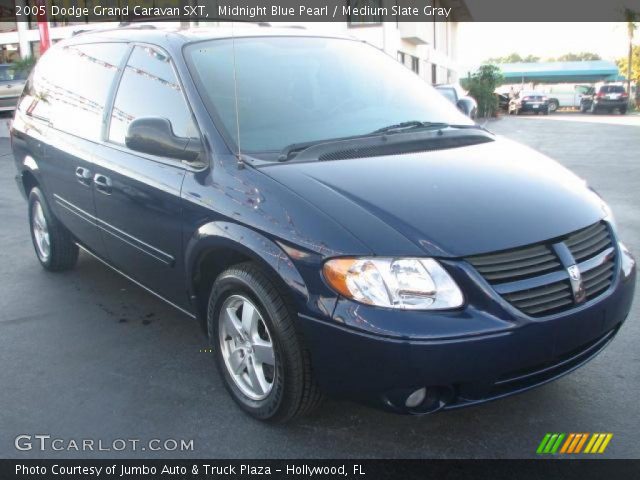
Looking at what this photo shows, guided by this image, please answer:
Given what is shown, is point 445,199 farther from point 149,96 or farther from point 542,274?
point 149,96

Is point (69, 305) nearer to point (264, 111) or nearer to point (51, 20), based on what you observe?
point (264, 111)

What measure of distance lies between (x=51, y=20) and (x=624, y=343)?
31.8m

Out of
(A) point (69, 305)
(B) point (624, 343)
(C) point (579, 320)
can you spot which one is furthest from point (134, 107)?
(B) point (624, 343)

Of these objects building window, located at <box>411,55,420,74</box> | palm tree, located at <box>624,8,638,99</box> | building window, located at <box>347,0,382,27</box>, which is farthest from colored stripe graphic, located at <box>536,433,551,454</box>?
palm tree, located at <box>624,8,638,99</box>

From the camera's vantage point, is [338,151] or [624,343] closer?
[338,151]

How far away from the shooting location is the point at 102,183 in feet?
12.6

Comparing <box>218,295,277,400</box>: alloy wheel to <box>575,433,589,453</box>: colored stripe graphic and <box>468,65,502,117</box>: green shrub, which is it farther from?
<box>468,65,502,117</box>: green shrub

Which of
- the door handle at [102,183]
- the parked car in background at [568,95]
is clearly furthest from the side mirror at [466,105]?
the parked car in background at [568,95]

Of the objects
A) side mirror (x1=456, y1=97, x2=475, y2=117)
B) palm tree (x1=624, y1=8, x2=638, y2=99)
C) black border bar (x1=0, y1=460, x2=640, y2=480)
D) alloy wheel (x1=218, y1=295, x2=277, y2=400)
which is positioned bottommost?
black border bar (x1=0, y1=460, x2=640, y2=480)

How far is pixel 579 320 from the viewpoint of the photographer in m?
2.57

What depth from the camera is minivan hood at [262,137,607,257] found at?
251cm

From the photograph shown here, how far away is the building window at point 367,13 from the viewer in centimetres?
2033

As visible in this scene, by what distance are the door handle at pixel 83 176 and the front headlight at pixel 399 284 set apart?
2222 millimetres

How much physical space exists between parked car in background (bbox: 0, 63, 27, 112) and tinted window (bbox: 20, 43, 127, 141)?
15.6 m
